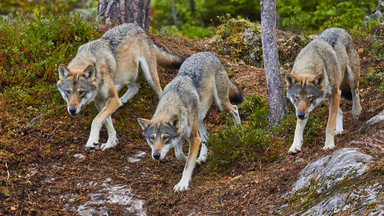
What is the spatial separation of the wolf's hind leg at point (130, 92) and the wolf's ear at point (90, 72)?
1.65 meters

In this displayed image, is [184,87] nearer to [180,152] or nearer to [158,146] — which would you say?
[180,152]

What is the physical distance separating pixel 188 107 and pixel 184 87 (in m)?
0.42

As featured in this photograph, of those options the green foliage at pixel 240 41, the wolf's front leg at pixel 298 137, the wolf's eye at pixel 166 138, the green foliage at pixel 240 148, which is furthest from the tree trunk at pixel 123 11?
the wolf's front leg at pixel 298 137

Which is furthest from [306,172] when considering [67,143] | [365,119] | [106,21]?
[106,21]

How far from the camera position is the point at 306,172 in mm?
5598

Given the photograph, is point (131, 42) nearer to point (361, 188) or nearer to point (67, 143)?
point (67, 143)

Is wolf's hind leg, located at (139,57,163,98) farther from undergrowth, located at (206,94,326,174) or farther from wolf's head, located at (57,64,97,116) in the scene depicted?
undergrowth, located at (206,94,326,174)

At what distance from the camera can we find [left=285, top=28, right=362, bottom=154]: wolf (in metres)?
6.73

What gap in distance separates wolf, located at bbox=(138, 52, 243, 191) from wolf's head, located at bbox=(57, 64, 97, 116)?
→ 4.55ft

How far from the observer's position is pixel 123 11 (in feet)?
35.8

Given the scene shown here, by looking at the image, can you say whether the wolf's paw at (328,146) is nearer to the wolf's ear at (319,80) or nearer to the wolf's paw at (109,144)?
the wolf's ear at (319,80)

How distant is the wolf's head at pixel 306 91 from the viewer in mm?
6684

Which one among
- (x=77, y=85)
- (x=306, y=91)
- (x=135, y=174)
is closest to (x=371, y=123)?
(x=306, y=91)

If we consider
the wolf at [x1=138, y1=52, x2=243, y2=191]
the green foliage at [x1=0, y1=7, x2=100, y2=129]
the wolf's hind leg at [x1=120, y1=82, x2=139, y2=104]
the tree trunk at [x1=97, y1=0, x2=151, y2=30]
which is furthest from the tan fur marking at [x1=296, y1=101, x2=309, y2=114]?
the tree trunk at [x1=97, y1=0, x2=151, y2=30]
